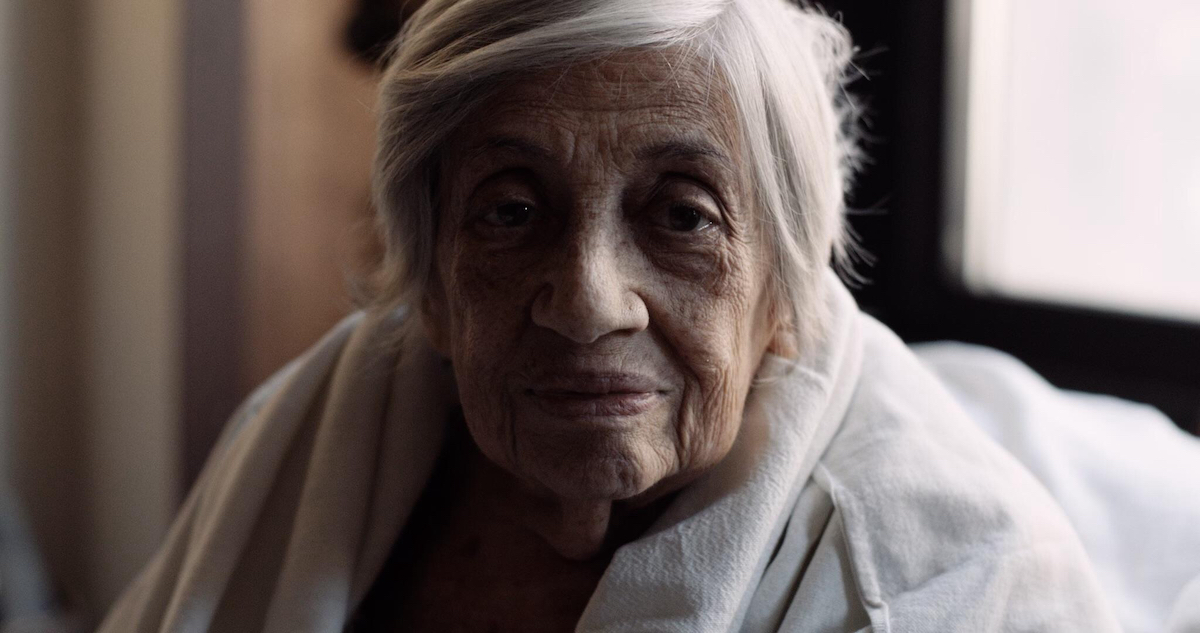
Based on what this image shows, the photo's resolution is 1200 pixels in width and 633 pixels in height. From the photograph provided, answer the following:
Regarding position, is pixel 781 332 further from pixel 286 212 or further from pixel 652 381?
pixel 286 212

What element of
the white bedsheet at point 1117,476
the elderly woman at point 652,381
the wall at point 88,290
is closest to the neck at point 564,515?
the elderly woman at point 652,381

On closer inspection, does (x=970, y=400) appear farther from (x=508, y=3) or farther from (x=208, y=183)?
(x=208, y=183)

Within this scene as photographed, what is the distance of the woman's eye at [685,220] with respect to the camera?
96 centimetres

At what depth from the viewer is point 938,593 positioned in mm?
918

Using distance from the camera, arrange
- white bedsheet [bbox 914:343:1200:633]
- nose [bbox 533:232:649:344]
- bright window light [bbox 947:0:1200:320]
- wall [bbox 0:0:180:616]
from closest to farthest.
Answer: nose [bbox 533:232:649:344], white bedsheet [bbox 914:343:1200:633], bright window light [bbox 947:0:1200:320], wall [bbox 0:0:180:616]

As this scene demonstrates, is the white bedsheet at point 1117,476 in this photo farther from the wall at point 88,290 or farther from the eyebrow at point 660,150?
the wall at point 88,290

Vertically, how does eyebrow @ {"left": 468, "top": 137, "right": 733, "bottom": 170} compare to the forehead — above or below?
below

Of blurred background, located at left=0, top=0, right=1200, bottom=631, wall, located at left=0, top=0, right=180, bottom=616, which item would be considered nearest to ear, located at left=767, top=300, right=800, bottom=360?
blurred background, located at left=0, top=0, right=1200, bottom=631

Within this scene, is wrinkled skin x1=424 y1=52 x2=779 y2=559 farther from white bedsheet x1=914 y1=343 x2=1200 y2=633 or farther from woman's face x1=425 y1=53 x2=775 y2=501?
white bedsheet x1=914 y1=343 x2=1200 y2=633

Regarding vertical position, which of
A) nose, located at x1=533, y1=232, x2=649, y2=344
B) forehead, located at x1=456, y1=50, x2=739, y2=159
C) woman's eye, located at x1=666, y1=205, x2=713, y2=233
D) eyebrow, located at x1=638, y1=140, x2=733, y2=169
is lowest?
nose, located at x1=533, y1=232, x2=649, y2=344

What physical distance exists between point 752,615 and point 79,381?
2.33 meters

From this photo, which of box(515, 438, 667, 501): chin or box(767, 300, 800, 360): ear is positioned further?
box(767, 300, 800, 360): ear

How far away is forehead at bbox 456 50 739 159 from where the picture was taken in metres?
0.92

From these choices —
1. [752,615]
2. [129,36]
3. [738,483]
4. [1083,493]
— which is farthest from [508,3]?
[129,36]
